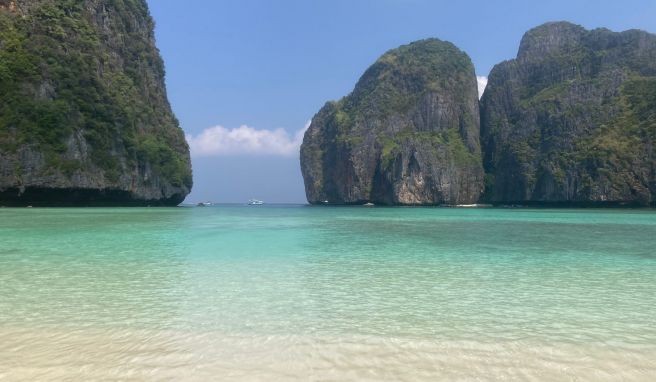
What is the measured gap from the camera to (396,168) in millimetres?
95625

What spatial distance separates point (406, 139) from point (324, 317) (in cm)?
9588

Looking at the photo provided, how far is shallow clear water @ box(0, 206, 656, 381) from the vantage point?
3.68m

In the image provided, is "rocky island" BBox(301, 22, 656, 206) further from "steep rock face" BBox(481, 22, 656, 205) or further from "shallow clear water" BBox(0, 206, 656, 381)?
"shallow clear water" BBox(0, 206, 656, 381)

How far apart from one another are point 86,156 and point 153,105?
22.2 m

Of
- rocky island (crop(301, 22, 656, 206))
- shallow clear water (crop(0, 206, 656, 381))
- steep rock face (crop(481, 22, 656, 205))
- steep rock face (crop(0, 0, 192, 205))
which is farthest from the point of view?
rocky island (crop(301, 22, 656, 206))

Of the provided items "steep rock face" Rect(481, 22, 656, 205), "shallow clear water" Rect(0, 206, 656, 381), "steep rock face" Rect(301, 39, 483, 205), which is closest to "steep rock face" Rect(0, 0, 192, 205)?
"shallow clear water" Rect(0, 206, 656, 381)

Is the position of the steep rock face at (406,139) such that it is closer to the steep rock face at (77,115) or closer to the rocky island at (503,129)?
the rocky island at (503,129)

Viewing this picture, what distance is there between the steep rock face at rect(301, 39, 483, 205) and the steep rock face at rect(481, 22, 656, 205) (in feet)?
24.2

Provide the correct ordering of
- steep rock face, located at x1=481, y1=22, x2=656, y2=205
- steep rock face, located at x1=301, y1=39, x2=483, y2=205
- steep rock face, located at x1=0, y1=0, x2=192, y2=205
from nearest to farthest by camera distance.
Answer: steep rock face, located at x1=0, y1=0, x2=192, y2=205 < steep rock face, located at x1=481, y1=22, x2=656, y2=205 < steep rock face, located at x1=301, y1=39, x2=483, y2=205

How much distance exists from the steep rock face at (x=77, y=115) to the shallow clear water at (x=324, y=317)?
38.9 meters

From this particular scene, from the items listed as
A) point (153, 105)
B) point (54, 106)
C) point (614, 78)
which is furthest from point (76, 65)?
point (614, 78)

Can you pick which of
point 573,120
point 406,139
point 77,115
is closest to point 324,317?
point 77,115

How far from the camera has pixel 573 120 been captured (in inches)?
3406

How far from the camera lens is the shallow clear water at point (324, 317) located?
368 centimetres
